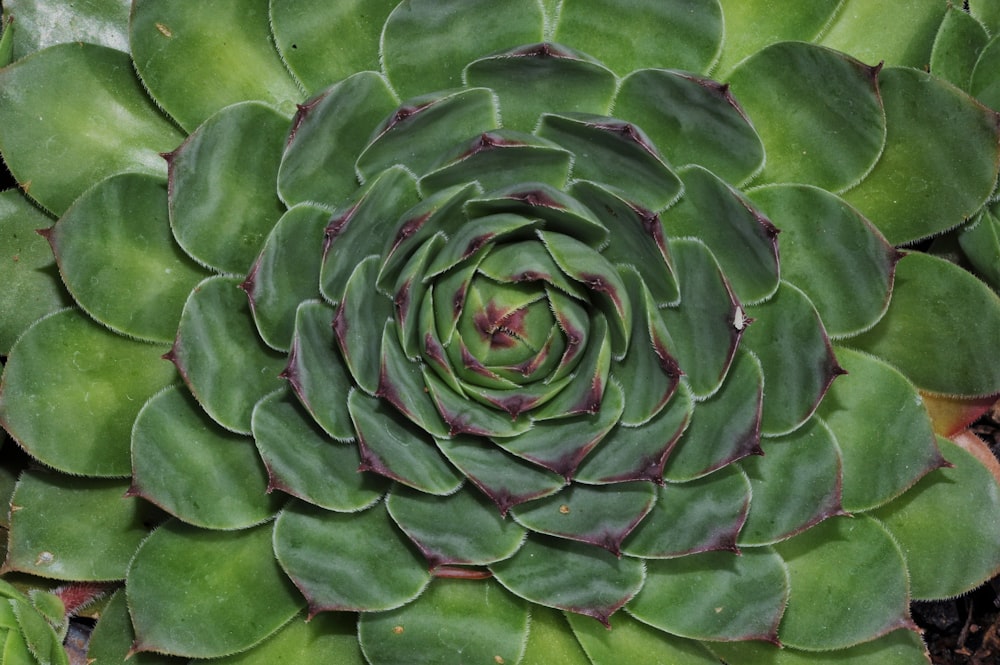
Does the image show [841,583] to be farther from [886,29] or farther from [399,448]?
[886,29]

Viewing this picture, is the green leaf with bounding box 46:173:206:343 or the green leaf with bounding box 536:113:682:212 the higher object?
the green leaf with bounding box 536:113:682:212

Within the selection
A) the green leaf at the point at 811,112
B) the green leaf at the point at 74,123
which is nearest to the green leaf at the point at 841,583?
the green leaf at the point at 811,112

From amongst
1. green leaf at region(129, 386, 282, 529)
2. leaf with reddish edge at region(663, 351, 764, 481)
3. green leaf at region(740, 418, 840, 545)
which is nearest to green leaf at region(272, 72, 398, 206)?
green leaf at region(129, 386, 282, 529)

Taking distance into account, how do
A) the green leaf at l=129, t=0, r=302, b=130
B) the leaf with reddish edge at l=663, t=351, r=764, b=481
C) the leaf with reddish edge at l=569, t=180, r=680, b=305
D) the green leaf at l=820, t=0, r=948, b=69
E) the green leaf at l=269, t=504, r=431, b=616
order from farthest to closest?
1. the green leaf at l=820, t=0, r=948, b=69
2. the green leaf at l=129, t=0, r=302, b=130
3. the green leaf at l=269, t=504, r=431, b=616
4. the leaf with reddish edge at l=663, t=351, r=764, b=481
5. the leaf with reddish edge at l=569, t=180, r=680, b=305

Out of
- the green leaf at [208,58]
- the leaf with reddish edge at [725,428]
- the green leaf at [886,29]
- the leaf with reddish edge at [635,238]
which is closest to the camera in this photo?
the leaf with reddish edge at [635,238]

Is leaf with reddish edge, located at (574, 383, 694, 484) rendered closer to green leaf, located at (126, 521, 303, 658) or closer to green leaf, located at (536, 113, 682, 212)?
green leaf, located at (536, 113, 682, 212)

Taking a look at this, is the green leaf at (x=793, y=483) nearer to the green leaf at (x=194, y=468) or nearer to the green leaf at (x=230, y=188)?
the green leaf at (x=194, y=468)

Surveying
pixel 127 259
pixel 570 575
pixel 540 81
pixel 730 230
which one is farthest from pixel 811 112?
pixel 127 259
